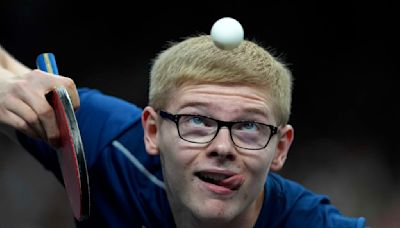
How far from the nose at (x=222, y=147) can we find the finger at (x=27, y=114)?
67cm

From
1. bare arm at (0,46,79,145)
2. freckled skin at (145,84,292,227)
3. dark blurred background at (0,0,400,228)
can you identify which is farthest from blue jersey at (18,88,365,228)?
dark blurred background at (0,0,400,228)

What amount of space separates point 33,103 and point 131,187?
3.04ft

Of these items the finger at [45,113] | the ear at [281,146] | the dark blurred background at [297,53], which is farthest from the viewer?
the dark blurred background at [297,53]

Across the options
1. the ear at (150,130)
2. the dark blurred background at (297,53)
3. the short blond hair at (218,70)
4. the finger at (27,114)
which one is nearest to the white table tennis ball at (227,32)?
the short blond hair at (218,70)

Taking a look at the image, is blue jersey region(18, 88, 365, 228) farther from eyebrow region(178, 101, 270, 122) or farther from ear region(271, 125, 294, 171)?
eyebrow region(178, 101, 270, 122)

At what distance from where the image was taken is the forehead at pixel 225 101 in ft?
11.6

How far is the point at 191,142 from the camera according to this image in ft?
11.6

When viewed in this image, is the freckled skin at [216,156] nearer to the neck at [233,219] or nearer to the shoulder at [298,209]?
the neck at [233,219]

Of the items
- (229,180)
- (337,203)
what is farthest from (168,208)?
(337,203)

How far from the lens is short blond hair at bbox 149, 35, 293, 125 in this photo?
143 inches

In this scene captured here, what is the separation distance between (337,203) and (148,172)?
178 inches

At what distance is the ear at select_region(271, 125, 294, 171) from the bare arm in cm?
98

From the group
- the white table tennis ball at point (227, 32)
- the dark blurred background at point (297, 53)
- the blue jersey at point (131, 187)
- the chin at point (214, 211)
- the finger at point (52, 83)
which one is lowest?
the dark blurred background at point (297, 53)

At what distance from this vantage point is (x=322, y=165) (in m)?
8.72
